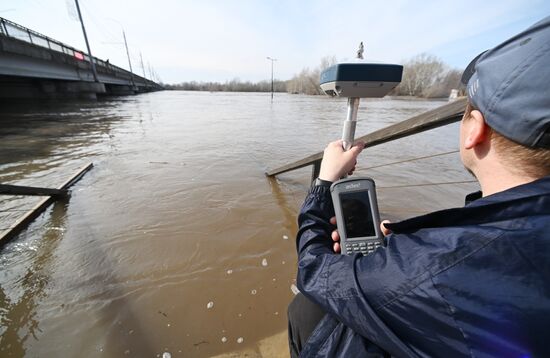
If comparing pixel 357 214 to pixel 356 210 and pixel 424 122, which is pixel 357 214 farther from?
pixel 424 122

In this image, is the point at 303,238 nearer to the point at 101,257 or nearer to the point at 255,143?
the point at 101,257

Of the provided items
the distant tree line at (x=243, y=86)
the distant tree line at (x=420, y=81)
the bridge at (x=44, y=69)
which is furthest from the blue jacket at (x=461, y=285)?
the distant tree line at (x=243, y=86)

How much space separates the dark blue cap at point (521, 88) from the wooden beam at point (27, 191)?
4.03 m

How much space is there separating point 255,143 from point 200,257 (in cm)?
590

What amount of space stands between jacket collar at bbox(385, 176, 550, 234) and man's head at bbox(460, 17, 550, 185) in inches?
3.1

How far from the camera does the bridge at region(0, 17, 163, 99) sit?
10.8 meters

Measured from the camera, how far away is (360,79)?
3.37ft

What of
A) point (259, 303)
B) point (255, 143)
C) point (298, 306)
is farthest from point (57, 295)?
point (255, 143)

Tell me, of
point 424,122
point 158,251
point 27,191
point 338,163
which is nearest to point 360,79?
point 338,163

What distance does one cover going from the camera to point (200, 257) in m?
2.64

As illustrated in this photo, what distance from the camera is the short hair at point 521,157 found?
0.58m

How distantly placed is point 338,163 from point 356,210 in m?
0.22

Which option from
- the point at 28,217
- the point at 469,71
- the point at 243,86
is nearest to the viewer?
the point at 469,71

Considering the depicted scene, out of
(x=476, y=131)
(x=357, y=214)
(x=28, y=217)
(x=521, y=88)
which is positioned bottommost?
(x=28, y=217)
